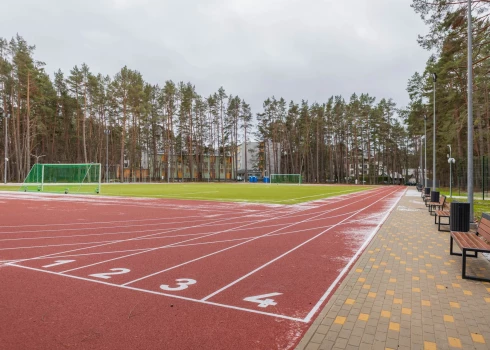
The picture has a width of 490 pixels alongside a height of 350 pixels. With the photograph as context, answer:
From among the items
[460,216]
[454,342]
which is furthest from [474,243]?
[454,342]

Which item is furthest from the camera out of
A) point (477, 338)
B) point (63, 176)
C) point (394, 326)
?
point (63, 176)

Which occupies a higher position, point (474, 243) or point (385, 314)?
point (474, 243)

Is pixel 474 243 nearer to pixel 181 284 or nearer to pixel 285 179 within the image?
pixel 181 284

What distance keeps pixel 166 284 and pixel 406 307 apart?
338 cm

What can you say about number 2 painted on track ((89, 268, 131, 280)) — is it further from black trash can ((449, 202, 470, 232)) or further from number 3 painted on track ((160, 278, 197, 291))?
black trash can ((449, 202, 470, 232))

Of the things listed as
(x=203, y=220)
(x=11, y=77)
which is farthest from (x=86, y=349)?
(x=11, y=77)

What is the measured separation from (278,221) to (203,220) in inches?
110

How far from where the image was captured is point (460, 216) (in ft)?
25.5

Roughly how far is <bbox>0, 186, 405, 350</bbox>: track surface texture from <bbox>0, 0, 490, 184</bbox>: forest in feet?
108

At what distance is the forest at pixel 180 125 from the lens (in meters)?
49.6

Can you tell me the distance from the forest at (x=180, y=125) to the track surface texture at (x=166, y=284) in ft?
108

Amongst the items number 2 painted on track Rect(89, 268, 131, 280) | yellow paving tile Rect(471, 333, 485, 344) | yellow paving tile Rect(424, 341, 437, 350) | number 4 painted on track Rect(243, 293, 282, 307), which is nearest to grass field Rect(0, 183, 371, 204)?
number 2 painted on track Rect(89, 268, 131, 280)

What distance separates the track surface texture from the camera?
336 centimetres

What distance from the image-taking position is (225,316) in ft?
12.5
